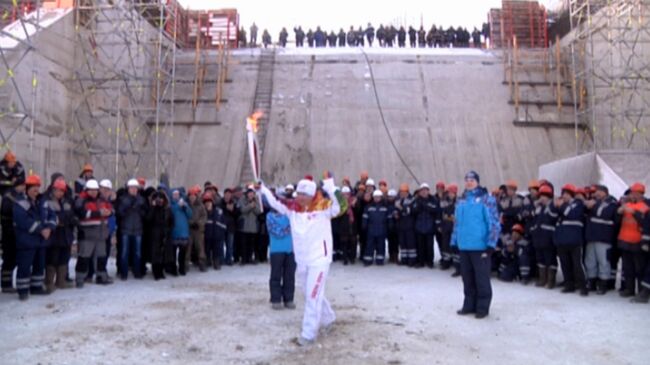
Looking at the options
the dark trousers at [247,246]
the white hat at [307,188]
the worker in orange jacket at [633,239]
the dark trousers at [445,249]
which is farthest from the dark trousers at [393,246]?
the white hat at [307,188]

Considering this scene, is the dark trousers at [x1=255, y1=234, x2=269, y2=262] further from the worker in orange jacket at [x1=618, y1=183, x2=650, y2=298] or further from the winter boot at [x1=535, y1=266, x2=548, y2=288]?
the worker in orange jacket at [x1=618, y1=183, x2=650, y2=298]

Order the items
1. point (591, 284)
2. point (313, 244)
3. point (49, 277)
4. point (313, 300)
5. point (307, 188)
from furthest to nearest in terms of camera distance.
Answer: point (591, 284), point (49, 277), point (307, 188), point (313, 244), point (313, 300)

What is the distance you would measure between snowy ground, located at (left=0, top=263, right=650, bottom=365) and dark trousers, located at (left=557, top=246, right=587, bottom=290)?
22 centimetres

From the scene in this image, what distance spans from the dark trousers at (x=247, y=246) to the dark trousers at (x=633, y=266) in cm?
615

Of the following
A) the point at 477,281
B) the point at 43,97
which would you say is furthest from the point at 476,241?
the point at 43,97

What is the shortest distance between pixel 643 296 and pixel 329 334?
13.5 ft

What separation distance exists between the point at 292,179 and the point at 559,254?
10.8m

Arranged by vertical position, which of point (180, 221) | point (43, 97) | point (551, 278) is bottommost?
point (551, 278)

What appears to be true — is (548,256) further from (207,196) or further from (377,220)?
(207,196)

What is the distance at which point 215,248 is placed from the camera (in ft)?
32.1

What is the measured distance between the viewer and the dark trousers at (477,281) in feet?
19.2

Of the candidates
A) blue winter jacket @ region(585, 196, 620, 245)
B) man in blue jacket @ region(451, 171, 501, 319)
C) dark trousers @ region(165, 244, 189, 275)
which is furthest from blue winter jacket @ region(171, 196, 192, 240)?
blue winter jacket @ region(585, 196, 620, 245)

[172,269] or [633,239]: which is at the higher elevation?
[633,239]

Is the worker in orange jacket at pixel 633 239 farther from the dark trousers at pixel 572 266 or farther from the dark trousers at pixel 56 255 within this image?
the dark trousers at pixel 56 255
